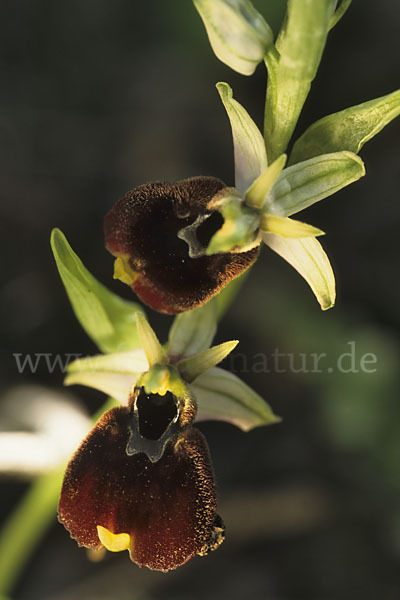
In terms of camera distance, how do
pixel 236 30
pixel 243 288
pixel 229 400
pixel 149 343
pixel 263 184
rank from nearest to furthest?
pixel 236 30, pixel 263 184, pixel 149 343, pixel 229 400, pixel 243 288

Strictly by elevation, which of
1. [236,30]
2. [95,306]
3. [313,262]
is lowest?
[95,306]

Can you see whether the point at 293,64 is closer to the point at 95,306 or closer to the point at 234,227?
the point at 234,227

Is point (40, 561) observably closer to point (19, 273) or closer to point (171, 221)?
point (19, 273)

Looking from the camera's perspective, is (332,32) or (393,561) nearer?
(393,561)

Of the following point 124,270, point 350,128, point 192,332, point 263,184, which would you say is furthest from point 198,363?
point 350,128

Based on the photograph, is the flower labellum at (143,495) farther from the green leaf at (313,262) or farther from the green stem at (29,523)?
the green stem at (29,523)

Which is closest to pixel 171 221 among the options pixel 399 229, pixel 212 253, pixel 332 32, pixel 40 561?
pixel 212 253

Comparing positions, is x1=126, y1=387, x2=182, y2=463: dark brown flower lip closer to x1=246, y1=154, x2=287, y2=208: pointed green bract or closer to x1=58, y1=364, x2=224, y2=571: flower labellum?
x1=58, y1=364, x2=224, y2=571: flower labellum

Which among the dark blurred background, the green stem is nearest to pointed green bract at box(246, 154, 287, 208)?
the green stem
